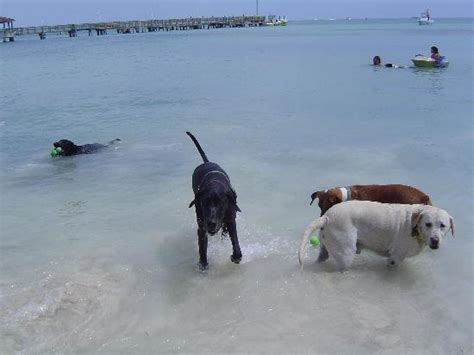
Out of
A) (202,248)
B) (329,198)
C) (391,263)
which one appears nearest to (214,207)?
(202,248)

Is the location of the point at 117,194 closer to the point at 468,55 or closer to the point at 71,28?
the point at 468,55

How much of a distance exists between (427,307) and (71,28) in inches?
4433

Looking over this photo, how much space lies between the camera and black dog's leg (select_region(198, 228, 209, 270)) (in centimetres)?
580

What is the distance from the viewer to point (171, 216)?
789cm

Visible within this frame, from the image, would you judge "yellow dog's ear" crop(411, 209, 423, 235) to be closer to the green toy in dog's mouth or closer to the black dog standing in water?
the black dog standing in water

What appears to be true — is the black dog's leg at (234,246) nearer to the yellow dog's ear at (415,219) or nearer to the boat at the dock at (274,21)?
the yellow dog's ear at (415,219)

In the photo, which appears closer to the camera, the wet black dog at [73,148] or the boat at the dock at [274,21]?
the wet black dog at [73,148]

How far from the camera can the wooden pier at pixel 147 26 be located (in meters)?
100

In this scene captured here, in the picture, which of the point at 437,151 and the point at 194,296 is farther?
the point at 437,151

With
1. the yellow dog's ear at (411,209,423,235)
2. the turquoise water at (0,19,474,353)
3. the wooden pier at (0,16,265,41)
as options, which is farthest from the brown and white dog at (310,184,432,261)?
the wooden pier at (0,16,265,41)

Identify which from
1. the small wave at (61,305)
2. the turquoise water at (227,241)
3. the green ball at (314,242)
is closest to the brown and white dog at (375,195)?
the green ball at (314,242)

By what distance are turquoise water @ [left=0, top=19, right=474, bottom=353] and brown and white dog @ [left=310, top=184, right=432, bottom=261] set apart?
26.1 inches

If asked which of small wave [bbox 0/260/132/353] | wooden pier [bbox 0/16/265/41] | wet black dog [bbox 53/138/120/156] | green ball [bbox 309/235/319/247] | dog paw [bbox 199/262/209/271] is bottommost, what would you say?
small wave [bbox 0/260/132/353]

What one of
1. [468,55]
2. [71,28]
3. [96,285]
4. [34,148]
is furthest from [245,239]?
[71,28]
